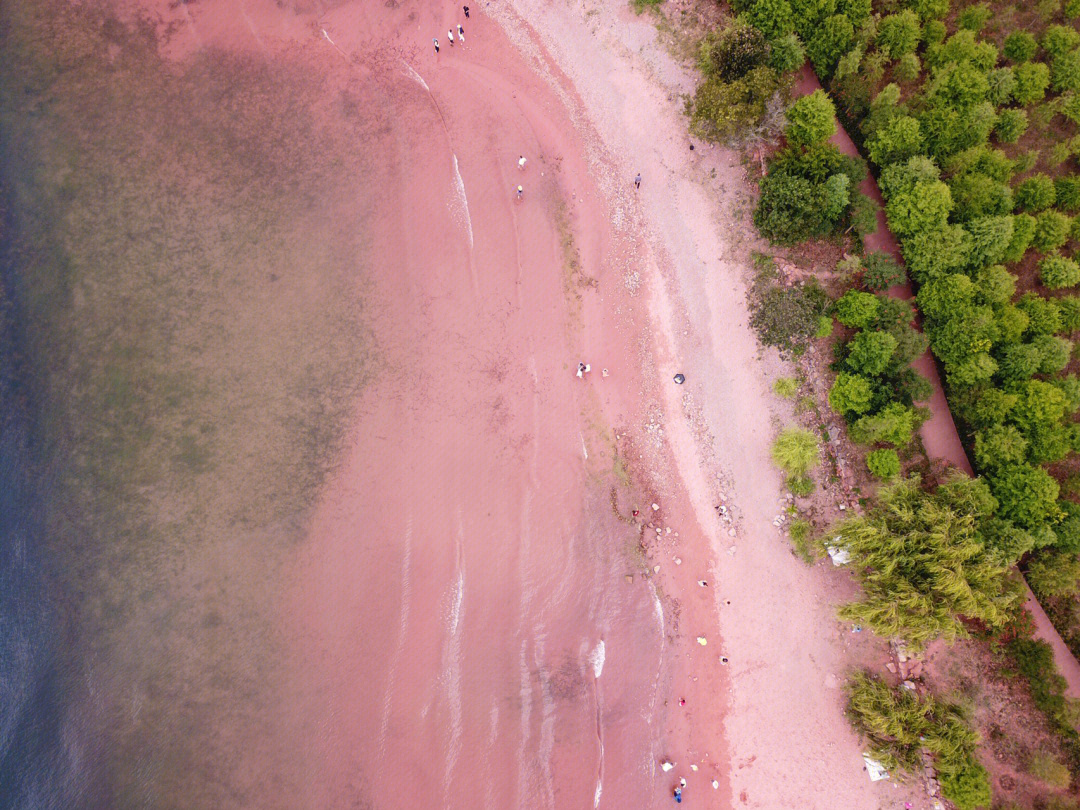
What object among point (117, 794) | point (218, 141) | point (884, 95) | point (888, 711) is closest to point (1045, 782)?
point (888, 711)

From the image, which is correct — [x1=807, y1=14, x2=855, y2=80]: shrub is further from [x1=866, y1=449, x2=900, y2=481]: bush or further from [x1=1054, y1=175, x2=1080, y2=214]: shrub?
[x1=866, y1=449, x2=900, y2=481]: bush

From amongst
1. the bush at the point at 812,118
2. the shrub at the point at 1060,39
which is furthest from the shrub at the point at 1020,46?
the bush at the point at 812,118

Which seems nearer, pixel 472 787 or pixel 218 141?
pixel 472 787

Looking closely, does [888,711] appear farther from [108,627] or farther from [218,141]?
[218,141]

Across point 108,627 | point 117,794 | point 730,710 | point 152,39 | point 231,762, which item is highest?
point 152,39

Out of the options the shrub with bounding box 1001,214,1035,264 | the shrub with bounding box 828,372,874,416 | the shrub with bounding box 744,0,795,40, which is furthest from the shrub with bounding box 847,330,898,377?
the shrub with bounding box 744,0,795,40

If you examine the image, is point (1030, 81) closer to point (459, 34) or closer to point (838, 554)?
point (838, 554)
